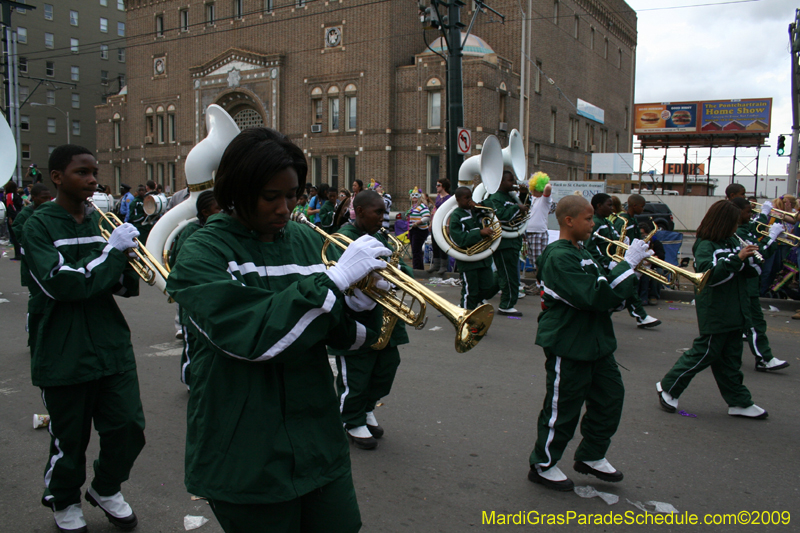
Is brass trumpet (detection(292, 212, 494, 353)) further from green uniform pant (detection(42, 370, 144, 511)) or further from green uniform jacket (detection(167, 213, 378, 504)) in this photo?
green uniform pant (detection(42, 370, 144, 511))

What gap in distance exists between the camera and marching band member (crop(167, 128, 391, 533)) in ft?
5.55

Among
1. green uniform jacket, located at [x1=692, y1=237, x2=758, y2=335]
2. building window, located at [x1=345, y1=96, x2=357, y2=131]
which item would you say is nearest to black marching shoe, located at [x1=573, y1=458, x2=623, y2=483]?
green uniform jacket, located at [x1=692, y1=237, x2=758, y2=335]

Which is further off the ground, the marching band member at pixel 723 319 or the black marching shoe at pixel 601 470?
the marching band member at pixel 723 319

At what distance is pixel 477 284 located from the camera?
7875mm

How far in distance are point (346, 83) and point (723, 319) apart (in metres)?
25.7

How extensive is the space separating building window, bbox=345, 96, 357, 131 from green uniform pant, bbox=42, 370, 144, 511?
26557 millimetres

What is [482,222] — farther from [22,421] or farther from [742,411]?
[22,421]

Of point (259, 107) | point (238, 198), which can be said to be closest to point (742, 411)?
point (238, 198)

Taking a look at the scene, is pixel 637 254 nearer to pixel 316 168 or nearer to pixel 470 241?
pixel 470 241

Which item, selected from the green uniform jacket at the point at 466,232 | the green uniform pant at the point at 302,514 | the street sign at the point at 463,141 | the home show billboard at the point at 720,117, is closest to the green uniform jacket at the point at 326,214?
the street sign at the point at 463,141

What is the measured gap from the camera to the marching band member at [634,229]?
8039mm

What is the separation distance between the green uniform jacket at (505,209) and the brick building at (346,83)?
18391 mm

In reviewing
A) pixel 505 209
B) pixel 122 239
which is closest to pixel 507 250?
pixel 505 209

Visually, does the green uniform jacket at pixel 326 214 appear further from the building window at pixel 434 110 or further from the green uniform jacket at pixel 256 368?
the building window at pixel 434 110
